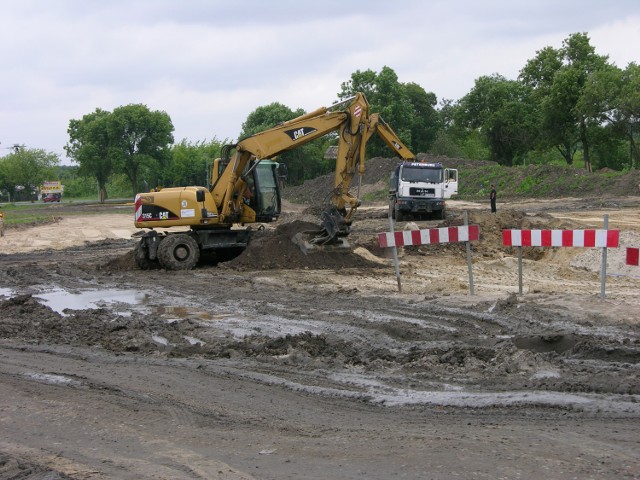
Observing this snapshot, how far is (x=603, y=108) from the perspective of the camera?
50.0 metres

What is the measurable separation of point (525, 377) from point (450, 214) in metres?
27.5

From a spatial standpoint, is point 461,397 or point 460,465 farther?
point 461,397

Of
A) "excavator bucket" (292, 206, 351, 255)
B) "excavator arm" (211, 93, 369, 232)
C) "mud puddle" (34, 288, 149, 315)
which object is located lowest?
"mud puddle" (34, 288, 149, 315)

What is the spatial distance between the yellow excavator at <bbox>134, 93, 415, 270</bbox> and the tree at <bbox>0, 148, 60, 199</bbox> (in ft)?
271

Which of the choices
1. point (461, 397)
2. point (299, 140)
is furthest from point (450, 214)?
point (461, 397)

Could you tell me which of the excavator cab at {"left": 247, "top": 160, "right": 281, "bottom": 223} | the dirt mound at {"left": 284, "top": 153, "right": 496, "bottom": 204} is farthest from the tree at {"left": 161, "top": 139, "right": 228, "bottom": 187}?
the excavator cab at {"left": 247, "top": 160, "right": 281, "bottom": 223}

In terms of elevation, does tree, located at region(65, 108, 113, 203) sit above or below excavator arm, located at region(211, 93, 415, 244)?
above

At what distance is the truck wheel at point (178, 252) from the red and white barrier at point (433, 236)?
6886 mm

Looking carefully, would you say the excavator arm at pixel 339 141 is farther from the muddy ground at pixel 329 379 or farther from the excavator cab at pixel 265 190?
the muddy ground at pixel 329 379

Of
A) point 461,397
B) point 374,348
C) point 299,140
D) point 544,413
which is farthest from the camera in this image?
point 299,140

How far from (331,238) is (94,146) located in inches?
2071

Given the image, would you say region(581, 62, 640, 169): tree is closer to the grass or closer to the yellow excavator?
the grass

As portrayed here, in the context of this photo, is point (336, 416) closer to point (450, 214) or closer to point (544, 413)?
point (544, 413)

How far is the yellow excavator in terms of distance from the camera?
1819cm
